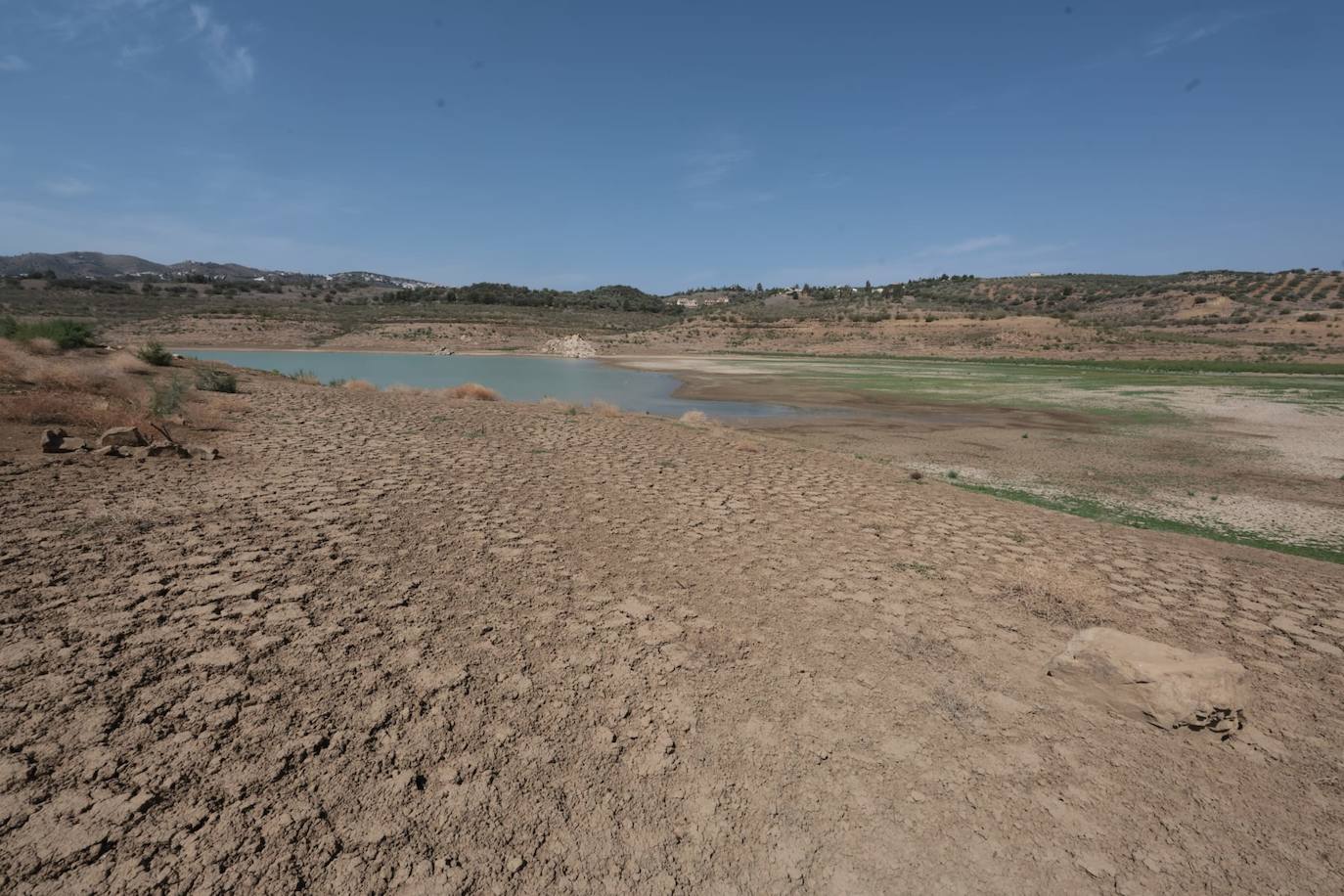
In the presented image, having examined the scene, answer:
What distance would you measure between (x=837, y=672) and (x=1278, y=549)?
20.5 feet

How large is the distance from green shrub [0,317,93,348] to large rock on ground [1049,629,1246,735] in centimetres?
1987

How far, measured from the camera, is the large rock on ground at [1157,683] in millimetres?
3211

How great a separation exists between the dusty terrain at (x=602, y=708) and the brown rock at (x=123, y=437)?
77cm

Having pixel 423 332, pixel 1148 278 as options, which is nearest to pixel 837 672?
pixel 423 332

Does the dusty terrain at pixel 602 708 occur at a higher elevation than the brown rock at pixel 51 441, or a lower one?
lower

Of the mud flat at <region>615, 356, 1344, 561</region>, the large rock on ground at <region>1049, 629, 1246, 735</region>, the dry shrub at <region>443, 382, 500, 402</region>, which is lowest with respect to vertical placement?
the mud flat at <region>615, 356, 1344, 561</region>

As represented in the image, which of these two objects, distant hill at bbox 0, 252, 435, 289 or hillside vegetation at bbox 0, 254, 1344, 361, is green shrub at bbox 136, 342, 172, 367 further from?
distant hill at bbox 0, 252, 435, 289

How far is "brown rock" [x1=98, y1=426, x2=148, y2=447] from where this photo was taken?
669 cm

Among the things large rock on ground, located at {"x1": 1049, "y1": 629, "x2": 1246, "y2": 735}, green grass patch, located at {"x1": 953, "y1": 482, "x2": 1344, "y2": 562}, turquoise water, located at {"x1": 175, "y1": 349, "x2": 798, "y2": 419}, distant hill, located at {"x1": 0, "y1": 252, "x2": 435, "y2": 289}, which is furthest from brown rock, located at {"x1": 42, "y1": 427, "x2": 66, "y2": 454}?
distant hill, located at {"x1": 0, "y1": 252, "x2": 435, "y2": 289}

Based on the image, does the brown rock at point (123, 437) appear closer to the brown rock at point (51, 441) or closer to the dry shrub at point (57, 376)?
the brown rock at point (51, 441)

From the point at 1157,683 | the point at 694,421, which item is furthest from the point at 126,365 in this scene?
the point at 1157,683

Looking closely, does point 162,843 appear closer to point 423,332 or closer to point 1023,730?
point 1023,730

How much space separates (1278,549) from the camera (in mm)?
6492

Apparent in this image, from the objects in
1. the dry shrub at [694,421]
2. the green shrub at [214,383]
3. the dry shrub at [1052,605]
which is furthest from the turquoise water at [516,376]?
the dry shrub at [1052,605]
